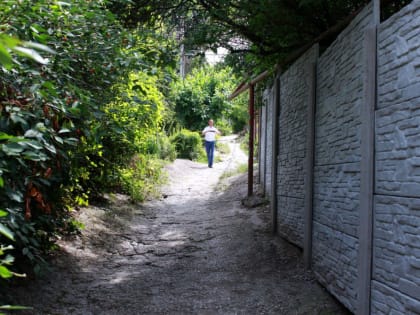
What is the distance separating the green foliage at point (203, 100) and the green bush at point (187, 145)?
2.91 metres

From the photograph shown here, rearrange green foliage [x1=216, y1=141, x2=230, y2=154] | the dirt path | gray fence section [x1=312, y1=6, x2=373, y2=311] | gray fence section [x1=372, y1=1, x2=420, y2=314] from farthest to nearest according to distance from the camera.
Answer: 1. green foliage [x1=216, y1=141, x2=230, y2=154]
2. the dirt path
3. gray fence section [x1=312, y1=6, x2=373, y2=311]
4. gray fence section [x1=372, y1=1, x2=420, y2=314]

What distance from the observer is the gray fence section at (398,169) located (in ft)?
8.38

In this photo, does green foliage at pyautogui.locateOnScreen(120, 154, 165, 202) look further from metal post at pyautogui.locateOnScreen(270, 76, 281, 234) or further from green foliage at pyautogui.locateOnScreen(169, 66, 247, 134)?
green foliage at pyautogui.locateOnScreen(169, 66, 247, 134)

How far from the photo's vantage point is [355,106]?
11.8 feet

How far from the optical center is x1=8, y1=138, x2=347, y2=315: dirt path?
13.8ft

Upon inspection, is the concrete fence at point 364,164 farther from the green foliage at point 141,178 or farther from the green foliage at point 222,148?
the green foliage at point 222,148

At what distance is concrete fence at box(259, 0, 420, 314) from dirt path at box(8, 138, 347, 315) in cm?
40

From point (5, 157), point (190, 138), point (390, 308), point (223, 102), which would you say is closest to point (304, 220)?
point (390, 308)

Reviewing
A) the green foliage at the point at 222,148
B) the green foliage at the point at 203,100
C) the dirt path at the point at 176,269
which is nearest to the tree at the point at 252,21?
the dirt path at the point at 176,269

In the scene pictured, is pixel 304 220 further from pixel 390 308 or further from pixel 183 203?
pixel 183 203

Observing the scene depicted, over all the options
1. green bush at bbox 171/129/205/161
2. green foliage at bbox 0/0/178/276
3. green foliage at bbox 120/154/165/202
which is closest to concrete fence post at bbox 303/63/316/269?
green foliage at bbox 0/0/178/276

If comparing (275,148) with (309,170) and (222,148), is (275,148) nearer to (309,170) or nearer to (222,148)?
(309,170)

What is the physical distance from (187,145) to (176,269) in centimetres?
1183

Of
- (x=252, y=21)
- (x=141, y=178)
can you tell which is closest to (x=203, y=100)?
(x=141, y=178)
